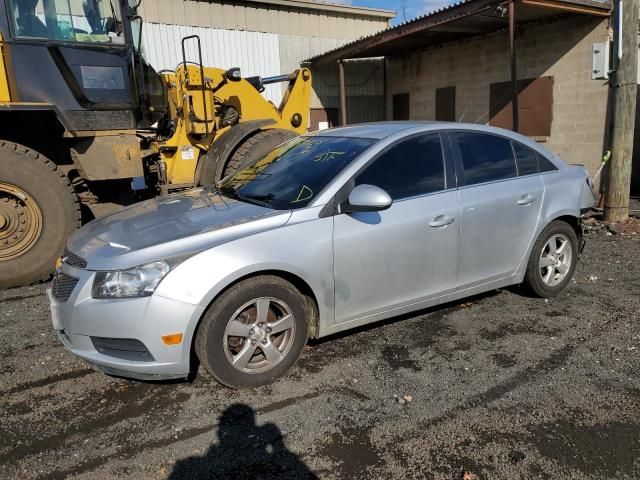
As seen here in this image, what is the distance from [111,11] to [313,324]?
4.38m

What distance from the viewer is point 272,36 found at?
14.4 meters

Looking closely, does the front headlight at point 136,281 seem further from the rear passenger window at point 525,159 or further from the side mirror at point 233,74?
the side mirror at point 233,74

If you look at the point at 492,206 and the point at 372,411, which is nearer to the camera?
the point at 372,411

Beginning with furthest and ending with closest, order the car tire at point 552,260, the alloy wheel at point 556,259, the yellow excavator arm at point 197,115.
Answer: the yellow excavator arm at point 197,115, the alloy wheel at point 556,259, the car tire at point 552,260

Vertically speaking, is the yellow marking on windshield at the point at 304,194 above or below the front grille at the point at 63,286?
above

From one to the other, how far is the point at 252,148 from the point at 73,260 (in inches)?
152

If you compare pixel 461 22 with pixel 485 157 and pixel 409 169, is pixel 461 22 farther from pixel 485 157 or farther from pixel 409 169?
pixel 409 169

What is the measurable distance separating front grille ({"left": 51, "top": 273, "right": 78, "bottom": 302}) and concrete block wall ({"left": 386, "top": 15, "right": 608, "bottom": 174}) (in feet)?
33.5

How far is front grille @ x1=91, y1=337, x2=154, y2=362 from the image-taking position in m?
2.96

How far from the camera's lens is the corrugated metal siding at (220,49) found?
41.9ft

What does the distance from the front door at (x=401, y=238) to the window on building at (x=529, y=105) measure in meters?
8.42

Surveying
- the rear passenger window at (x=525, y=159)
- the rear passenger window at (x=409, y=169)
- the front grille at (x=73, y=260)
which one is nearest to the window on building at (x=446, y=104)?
the rear passenger window at (x=525, y=159)

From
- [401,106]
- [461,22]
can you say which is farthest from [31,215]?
[401,106]

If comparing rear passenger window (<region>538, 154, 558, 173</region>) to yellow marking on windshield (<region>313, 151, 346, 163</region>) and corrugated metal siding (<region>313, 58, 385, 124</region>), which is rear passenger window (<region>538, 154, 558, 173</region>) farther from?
corrugated metal siding (<region>313, 58, 385, 124</region>)
